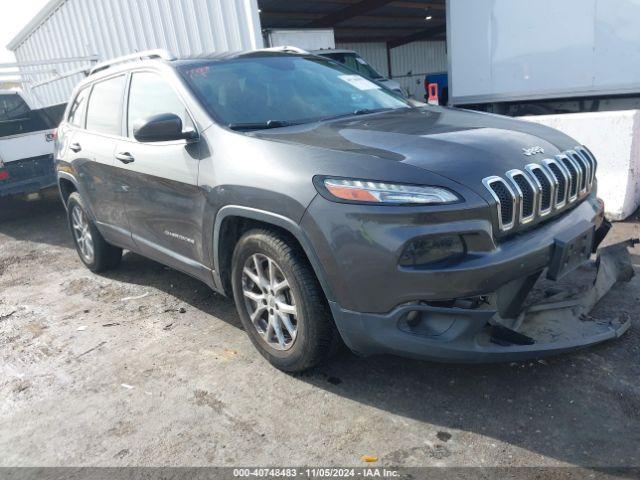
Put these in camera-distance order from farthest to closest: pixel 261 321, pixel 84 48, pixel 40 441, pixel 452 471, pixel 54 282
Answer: pixel 84 48 < pixel 54 282 < pixel 261 321 < pixel 40 441 < pixel 452 471

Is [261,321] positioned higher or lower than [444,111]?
lower

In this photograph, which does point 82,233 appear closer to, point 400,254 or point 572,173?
point 400,254

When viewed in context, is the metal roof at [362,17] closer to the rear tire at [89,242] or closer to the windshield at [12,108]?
the windshield at [12,108]

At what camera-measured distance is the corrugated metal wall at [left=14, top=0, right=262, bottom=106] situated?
25.6 ft

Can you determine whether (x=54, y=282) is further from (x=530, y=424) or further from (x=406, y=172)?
(x=530, y=424)

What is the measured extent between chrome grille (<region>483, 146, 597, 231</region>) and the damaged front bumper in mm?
325

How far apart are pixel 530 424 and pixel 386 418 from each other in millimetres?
671

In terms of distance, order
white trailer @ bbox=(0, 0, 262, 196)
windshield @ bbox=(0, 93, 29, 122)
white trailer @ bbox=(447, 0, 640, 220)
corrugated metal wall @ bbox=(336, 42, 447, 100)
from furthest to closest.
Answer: corrugated metal wall @ bbox=(336, 42, 447, 100), windshield @ bbox=(0, 93, 29, 122), white trailer @ bbox=(0, 0, 262, 196), white trailer @ bbox=(447, 0, 640, 220)

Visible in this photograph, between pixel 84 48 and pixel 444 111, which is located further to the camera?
pixel 84 48

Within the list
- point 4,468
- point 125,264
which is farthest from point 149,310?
point 4,468

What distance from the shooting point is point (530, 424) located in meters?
2.49

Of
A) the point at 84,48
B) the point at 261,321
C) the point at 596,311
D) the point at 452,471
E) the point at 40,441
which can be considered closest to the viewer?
the point at 452,471

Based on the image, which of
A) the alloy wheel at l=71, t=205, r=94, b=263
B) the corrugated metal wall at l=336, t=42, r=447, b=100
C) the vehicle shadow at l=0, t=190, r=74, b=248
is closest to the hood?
the alloy wheel at l=71, t=205, r=94, b=263

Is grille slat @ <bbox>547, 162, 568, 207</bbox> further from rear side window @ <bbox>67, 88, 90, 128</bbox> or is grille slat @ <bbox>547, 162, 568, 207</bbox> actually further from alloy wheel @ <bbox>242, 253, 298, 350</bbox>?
rear side window @ <bbox>67, 88, 90, 128</bbox>
